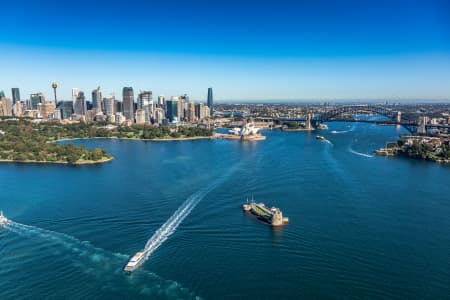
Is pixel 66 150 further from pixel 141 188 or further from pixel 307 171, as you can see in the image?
pixel 307 171

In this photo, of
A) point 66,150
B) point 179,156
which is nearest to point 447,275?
point 179,156

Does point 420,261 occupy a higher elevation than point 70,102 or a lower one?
lower

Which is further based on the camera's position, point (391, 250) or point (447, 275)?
point (391, 250)

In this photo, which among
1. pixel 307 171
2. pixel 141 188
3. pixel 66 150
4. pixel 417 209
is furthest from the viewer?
pixel 66 150

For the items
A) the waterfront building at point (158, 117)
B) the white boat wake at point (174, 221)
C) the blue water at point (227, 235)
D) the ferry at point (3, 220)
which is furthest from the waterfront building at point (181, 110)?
the ferry at point (3, 220)

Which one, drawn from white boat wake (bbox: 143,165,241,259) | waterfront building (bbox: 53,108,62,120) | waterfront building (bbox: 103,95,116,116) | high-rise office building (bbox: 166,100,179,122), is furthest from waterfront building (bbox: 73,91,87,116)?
white boat wake (bbox: 143,165,241,259)

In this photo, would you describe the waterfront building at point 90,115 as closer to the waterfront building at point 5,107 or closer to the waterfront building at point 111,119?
the waterfront building at point 111,119
